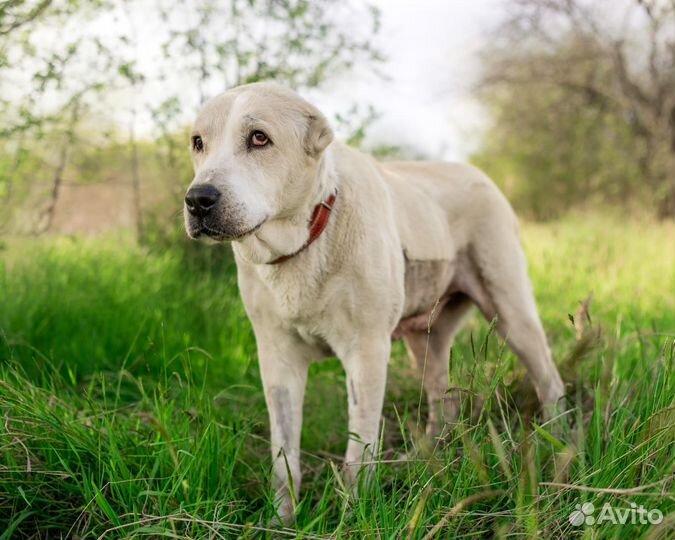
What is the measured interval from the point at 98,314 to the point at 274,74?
6.87ft

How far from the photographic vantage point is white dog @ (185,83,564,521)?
2.52m

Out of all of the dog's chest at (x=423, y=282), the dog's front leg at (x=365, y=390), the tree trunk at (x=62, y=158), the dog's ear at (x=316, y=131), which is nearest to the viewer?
the dog's ear at (x=316, y=131)

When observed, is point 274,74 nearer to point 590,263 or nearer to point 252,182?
point 252,182

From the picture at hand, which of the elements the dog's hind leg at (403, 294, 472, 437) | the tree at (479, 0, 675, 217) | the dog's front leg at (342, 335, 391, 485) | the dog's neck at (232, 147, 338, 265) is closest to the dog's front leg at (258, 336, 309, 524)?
the dog's front leg at (342, 335, 391, 485)

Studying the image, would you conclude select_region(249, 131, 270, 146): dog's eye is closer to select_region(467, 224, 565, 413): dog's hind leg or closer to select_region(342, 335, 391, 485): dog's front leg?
select_region(342, 335, 391, 485): dog's front leg

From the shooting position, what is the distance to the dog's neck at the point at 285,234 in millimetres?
2746

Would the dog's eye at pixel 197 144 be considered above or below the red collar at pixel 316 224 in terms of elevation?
above

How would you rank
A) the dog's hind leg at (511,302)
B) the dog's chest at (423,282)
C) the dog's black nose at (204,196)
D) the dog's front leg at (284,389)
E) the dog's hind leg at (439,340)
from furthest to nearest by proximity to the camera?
the dog's hind leg at (439,340) < the dog's hind leg at (511,302) < the dog's chest at (423,282) < the dog's front leg at (284,389) < the dog's black nose at (204,196)

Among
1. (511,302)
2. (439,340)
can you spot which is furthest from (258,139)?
(439,340)

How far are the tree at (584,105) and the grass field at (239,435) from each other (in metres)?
11.0

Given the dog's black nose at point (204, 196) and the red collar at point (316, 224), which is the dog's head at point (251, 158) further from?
the red collar at point (316, 224)

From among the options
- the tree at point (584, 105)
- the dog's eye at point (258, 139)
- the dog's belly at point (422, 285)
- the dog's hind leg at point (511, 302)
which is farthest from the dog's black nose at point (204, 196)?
the tree at point (584, 105)

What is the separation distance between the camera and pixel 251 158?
2.54 m

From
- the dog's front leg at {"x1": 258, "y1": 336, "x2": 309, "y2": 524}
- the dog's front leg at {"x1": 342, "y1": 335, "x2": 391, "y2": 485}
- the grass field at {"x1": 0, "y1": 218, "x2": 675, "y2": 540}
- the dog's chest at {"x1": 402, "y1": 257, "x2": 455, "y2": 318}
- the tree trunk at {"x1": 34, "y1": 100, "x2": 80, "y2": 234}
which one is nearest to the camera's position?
the grass field at {"x1": 0, "y1": 218, "x2": 675, "y2": 540}
